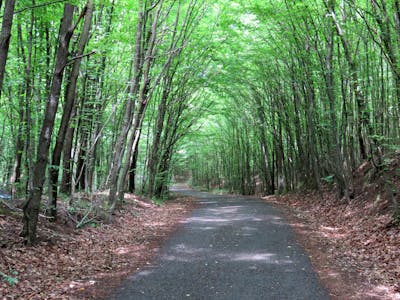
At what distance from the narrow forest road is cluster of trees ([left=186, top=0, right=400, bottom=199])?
3.25 metres

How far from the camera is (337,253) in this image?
271 inches

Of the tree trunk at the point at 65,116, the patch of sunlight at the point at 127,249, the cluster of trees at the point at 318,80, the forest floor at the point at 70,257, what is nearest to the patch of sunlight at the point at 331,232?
the cluster of trees at the point at 318,80

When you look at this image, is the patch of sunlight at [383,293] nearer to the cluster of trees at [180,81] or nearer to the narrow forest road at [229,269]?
the narrow forest road at [229,269]

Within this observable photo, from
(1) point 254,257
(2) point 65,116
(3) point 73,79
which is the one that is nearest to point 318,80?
(1) point 254,257

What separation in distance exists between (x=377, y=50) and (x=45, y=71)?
32.9ft

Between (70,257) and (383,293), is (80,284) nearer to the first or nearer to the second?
(70,257)

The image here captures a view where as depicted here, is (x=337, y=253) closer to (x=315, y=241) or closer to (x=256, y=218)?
(x=315, y=241)

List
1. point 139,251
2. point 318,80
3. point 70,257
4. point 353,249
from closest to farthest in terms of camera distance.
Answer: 1. point 70,257
2. point 353,249
3. point 139,251
4. point 318,80

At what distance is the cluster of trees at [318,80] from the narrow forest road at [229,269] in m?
3.25

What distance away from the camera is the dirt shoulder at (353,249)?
5008mm

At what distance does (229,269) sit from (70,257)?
9.42ft

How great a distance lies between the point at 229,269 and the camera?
19.4ft

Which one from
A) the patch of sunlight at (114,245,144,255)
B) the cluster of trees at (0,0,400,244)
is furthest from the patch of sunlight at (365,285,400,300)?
the patch of sunlight at (114,245,144,255)

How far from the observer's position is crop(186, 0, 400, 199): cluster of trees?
32.1 ft
